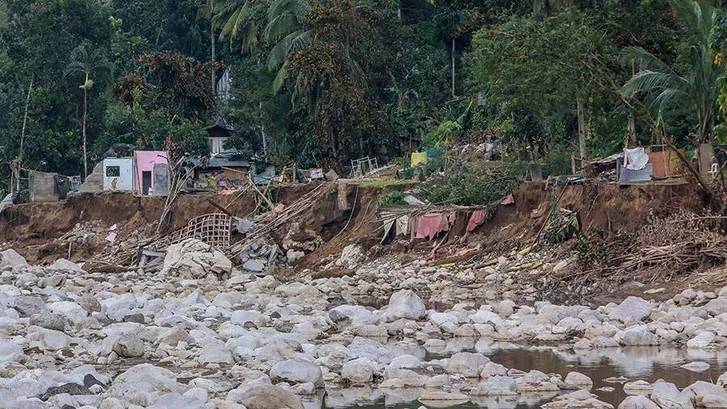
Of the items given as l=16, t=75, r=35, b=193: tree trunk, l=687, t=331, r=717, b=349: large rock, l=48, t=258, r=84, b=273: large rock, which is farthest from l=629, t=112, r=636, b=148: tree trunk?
l=16, t=75, r=35, b=193: tree trunk

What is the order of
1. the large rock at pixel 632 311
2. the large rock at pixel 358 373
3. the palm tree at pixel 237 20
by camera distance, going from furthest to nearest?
Answer: the palm tree at pixel 237 20 → the large rock at pixel 632 311 → the large rock at pixel 358 373

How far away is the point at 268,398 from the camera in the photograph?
1028 cm

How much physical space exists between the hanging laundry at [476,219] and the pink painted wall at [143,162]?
1376 cm

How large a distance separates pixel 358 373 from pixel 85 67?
3188 centimetres

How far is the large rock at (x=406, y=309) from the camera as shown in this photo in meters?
16.8

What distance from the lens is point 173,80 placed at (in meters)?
41.6

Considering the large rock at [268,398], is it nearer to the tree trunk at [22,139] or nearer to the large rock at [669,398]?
the large rock at [669,398]

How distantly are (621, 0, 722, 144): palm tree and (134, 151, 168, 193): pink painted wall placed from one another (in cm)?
1781

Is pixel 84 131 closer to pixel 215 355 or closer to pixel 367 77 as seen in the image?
pixel 367 77

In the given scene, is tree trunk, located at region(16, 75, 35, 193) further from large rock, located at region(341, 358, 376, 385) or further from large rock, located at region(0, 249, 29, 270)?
large rock, located at region(341, 358, 376, 385)

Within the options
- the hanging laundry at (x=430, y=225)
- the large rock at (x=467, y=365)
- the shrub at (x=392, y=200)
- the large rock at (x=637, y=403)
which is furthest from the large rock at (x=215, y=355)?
the shrub at (x=392, y=200)

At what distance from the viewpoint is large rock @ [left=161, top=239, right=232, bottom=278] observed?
2655 cm

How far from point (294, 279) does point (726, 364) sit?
14394mm

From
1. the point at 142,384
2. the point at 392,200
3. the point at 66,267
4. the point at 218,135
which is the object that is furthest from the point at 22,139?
the point at 142,384
